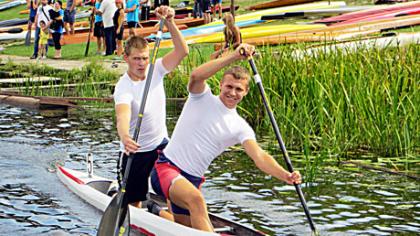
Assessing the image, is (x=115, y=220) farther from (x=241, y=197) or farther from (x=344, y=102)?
(x=344, y=102)

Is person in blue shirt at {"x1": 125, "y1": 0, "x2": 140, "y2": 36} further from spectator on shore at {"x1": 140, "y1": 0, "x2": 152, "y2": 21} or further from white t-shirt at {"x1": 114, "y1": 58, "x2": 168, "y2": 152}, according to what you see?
white t-shirt at {"x1": 114, "y1": 58, "x2": 168, "y2": 152}

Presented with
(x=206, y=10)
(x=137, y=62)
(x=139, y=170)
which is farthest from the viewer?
(x=206, y=10)

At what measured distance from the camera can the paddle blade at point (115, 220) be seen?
8.10 m

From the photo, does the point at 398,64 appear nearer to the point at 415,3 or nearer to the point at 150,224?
the point at 150,224

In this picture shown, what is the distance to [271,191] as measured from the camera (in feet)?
35.5

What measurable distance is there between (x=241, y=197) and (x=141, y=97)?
2594 millimetres

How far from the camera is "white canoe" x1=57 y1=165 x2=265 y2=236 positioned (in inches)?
313

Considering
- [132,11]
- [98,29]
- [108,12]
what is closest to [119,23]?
[108,12]

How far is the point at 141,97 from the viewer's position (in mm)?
8289

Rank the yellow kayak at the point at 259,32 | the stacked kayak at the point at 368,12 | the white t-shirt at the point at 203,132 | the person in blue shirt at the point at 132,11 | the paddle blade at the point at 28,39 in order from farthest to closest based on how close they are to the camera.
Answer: the paddle blade at the point at 28,39 < the stacked kayak at the point at 368,12 < the yellow kayak at the point at 259,32 < the person in blue shirt at the point at 132,11 < the white t-shirt at the point at 203,132

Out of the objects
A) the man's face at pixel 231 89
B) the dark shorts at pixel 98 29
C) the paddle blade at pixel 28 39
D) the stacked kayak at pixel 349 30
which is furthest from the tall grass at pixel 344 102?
the paddle blade at pixel 28 39

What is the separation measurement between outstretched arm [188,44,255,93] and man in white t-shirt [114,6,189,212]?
2.26ft

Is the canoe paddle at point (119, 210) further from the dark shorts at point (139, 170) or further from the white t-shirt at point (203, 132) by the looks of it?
the white t-shirt at point (203, 132)

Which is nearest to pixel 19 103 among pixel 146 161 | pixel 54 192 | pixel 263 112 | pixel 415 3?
pixel 263 112
